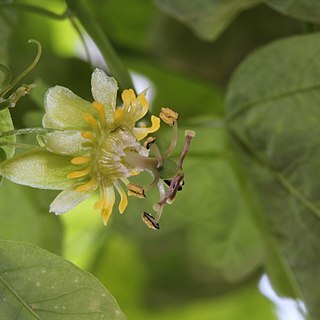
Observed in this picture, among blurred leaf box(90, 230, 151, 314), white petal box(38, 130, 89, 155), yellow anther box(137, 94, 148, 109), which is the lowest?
blurred leaf box(90, 230, 151, 314)

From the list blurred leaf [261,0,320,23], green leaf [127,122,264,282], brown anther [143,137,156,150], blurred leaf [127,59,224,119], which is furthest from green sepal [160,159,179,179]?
blurred leaf [127,59,224,119]

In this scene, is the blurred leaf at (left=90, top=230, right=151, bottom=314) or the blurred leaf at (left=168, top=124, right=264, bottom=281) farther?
the blurred leaf at (left=90, top=230, right=151, bottom=314)

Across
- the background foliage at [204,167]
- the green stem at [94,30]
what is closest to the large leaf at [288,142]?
the background foliage at [204,167]

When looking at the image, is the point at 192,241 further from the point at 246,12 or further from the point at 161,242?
the point at 246,12

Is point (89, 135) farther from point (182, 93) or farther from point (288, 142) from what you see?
point (182, 93)

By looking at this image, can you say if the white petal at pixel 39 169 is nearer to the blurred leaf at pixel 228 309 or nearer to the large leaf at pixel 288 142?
the large leaf at pixel 288 142

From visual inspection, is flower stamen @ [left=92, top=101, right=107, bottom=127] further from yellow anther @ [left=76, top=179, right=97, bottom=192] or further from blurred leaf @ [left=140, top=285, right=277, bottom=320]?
blurred leaf @ [left=140, top=285, right=277, bottom=320]
